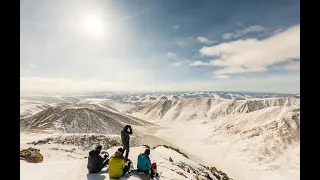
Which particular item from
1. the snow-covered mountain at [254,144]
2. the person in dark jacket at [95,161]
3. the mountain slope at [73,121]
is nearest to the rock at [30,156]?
the person in dark jacket at [95,161]

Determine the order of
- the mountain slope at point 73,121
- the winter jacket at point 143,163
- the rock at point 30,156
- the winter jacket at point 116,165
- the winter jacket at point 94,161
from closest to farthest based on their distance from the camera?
the winter jacket at point 116,165 → the winter jacket at point 94,161 → the winter jacket at point 143,163 → the rock at point 30,156 → the mountain slope at point 73,121

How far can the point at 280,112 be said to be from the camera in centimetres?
6681

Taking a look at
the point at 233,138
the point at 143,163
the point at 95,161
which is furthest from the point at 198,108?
the point at 95,161

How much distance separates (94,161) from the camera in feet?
35.6

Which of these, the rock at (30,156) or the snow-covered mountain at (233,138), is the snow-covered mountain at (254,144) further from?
the rock at (30,156)

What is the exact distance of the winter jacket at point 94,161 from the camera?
1072 centimetres

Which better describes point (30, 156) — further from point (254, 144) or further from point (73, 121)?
point (254, 144)

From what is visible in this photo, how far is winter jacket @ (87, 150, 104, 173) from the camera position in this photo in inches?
422
